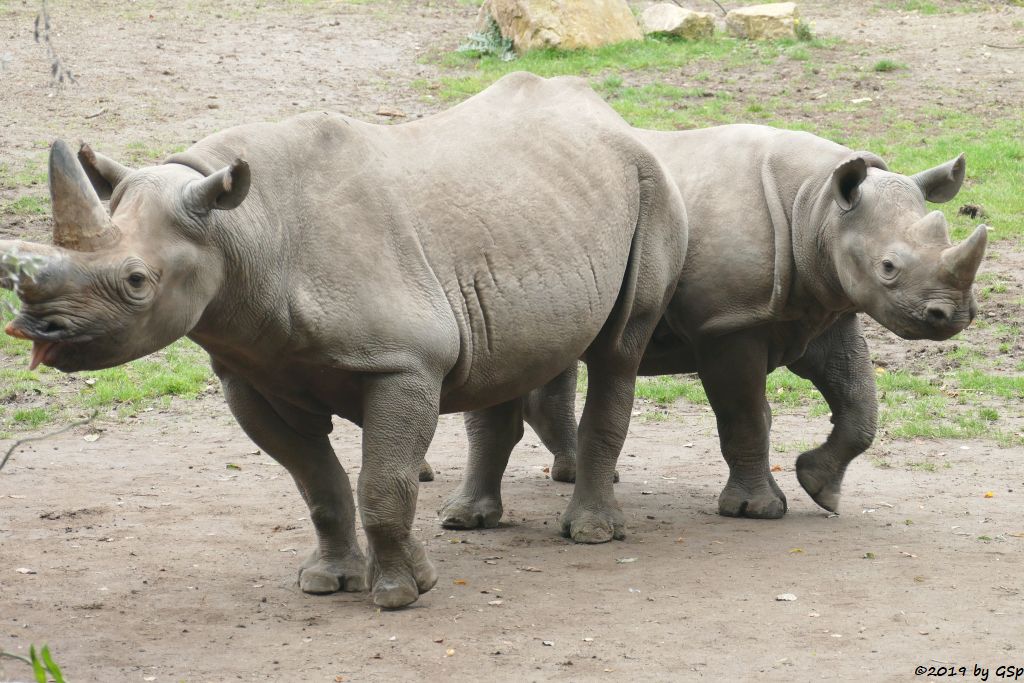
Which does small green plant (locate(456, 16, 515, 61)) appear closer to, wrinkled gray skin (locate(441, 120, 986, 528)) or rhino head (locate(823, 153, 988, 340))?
wrinkled gray skin (locate(441, 120, 986, 528))

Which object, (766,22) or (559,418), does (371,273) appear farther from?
(766,22)

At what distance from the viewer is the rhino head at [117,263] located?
5.18 metres

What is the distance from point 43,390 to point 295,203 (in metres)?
5.38

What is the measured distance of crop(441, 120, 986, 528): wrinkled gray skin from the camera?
735 cm

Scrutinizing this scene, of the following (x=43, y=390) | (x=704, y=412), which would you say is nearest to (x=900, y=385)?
(x=704, y=412)

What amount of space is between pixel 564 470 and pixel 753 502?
4.45ft

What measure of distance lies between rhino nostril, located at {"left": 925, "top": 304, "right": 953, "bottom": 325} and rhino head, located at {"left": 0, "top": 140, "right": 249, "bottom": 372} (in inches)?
133

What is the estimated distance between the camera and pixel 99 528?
7926 millimetres

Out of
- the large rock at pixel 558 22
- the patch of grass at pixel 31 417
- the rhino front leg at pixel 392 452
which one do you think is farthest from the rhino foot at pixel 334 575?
the large rock at pixel 558 22

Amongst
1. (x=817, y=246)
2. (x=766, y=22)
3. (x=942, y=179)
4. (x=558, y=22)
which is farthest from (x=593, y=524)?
(x=766, y=22)

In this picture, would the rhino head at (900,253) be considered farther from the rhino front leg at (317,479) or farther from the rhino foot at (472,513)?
the rhino front leg at (317,479)

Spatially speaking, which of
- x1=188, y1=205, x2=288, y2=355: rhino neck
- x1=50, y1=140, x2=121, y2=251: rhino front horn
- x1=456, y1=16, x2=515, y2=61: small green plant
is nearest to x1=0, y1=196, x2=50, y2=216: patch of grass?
x1=456, y1=16, x2=515, y2=61: small green plant

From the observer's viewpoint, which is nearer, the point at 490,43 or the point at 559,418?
the point at 559,418

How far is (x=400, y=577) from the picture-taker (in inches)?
255
